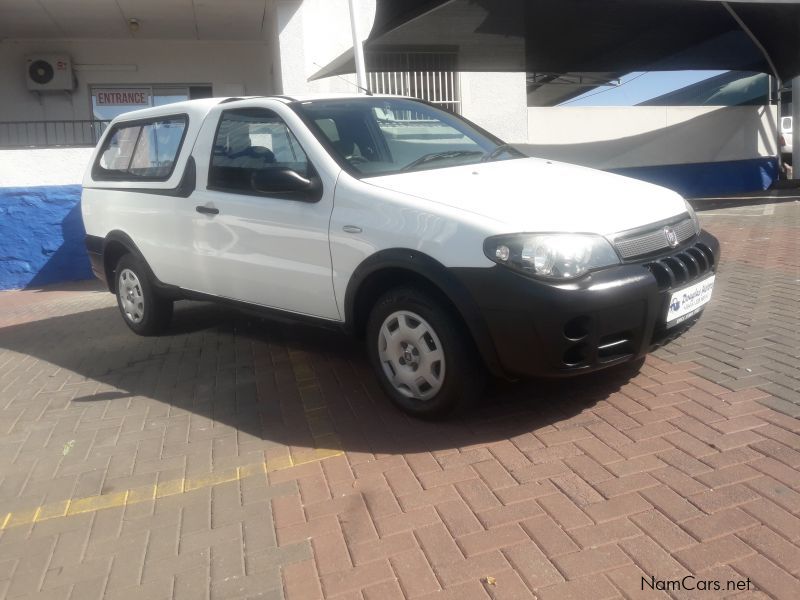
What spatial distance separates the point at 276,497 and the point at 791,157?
54.3 feet

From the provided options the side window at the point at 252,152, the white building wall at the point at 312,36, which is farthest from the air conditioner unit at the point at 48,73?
the side window at the point at 252,152

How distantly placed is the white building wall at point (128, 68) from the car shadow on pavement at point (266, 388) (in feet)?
22.9

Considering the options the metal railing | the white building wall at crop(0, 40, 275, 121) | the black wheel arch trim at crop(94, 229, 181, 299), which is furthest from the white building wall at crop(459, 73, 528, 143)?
the black wheel arch trim at crop(94, 229, 181, 299)

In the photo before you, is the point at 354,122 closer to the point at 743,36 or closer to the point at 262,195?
the point at 262,195

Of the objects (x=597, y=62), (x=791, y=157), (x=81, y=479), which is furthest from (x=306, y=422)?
(x=791, y=157)

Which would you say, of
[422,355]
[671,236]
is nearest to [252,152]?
[422,355]

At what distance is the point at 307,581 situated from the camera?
2.69m

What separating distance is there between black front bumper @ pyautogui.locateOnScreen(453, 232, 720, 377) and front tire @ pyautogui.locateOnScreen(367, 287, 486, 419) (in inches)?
8.4

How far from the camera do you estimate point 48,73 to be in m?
12.2

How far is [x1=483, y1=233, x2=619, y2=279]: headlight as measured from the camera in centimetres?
334

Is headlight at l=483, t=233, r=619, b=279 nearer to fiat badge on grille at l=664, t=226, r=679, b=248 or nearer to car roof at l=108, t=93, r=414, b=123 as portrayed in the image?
fiat badge on grille at l=664, t=226, r=679, b=248

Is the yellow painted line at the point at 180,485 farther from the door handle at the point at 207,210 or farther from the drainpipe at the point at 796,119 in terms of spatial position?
the drainpipe at the point at 796,119

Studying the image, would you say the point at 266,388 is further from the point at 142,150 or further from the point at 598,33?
the point at 598,33

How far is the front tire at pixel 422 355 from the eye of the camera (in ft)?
11.8
